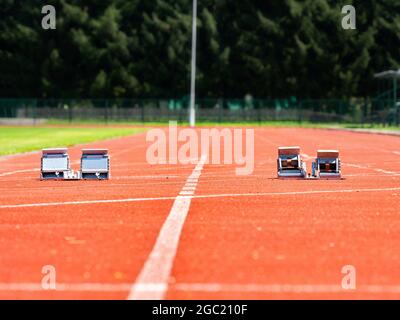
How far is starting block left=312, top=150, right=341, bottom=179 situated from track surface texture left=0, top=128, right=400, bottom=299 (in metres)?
0.87

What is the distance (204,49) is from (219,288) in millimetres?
93878

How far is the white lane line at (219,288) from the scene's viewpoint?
6.94m

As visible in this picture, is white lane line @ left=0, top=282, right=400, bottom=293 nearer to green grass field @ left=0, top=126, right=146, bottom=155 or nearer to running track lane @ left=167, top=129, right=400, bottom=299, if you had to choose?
running track lane @ left=167, top=129, right=400, bottom=299

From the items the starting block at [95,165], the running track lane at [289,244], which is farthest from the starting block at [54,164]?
the running track lane at [289,244]

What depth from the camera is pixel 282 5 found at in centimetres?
9950

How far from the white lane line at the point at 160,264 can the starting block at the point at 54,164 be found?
7174 mm

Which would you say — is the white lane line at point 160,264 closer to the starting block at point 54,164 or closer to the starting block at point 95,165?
the starting block at point 95,165

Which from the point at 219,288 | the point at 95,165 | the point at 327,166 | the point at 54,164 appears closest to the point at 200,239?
the point at 219,288

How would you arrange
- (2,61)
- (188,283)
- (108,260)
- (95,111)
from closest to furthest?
(188,283)
(108,260)
(95,111)
(2,61)

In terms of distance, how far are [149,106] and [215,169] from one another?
239 ft

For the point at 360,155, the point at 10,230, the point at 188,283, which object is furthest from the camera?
the point at 360,155

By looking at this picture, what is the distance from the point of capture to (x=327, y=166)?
19203mm
